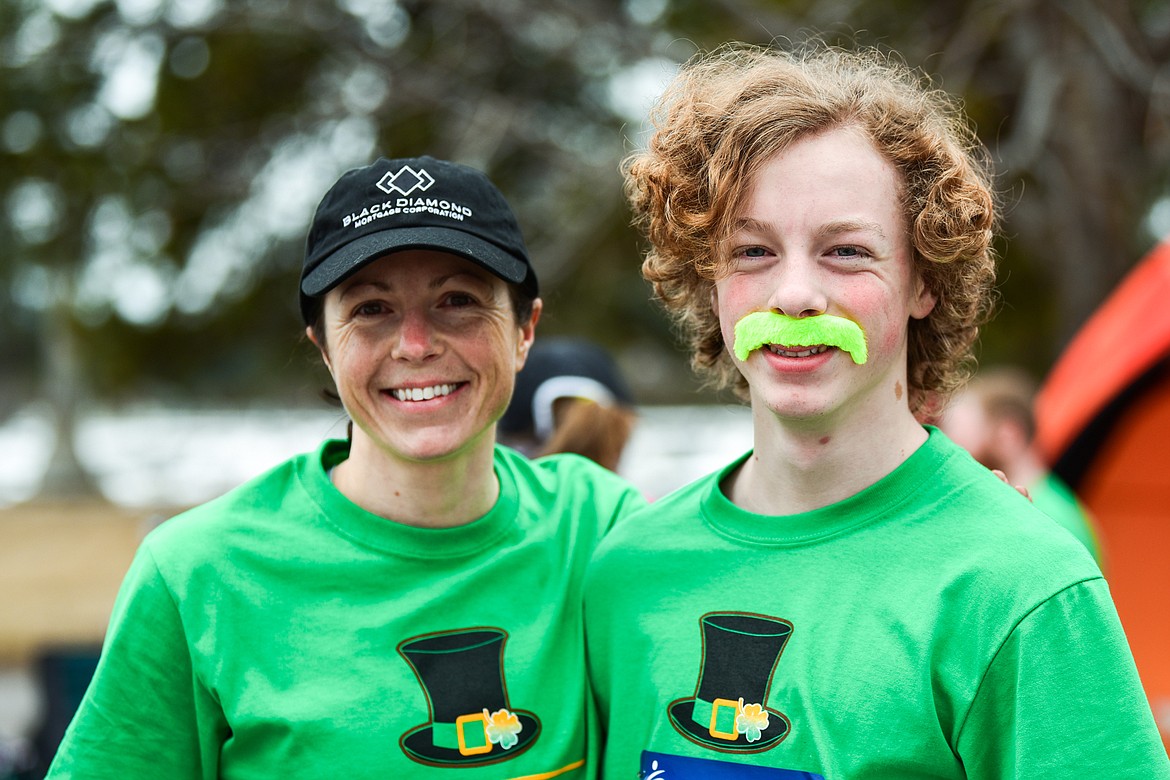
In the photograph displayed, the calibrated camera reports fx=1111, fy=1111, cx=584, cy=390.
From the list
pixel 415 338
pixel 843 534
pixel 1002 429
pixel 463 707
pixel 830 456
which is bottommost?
pixel 463 707

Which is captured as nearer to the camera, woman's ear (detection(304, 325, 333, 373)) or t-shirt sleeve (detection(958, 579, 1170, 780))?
t-shirt sleeve (detection(958, 579, 1170, 780))

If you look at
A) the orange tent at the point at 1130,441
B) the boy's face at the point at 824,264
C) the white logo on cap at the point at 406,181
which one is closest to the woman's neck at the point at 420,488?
the white logo on cap at the point at 406,181

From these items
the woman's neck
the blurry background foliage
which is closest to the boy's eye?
the woman's neck

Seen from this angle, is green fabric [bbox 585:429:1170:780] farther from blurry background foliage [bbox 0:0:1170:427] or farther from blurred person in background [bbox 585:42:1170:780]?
blurry background foliage [bbox 0:0:1170:427]

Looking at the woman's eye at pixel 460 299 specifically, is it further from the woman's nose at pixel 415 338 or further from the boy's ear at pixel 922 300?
the boy's ear at pixel 922 300

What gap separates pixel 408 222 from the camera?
2088 millimetres

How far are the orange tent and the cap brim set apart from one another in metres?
4.04

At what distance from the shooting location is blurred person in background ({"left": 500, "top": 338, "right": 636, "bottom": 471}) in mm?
3533

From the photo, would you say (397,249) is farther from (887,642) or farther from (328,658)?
(887,642)

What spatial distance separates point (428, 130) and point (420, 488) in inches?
339

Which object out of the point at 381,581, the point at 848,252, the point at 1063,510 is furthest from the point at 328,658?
the point at 1063,510

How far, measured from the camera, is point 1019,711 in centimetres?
160

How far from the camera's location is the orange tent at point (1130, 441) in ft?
17.4

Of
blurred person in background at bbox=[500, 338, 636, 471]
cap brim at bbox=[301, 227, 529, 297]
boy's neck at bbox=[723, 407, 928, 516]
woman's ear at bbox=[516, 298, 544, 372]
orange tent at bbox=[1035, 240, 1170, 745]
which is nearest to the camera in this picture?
boy's neck at bbox=[723, 407, 928, 516]
